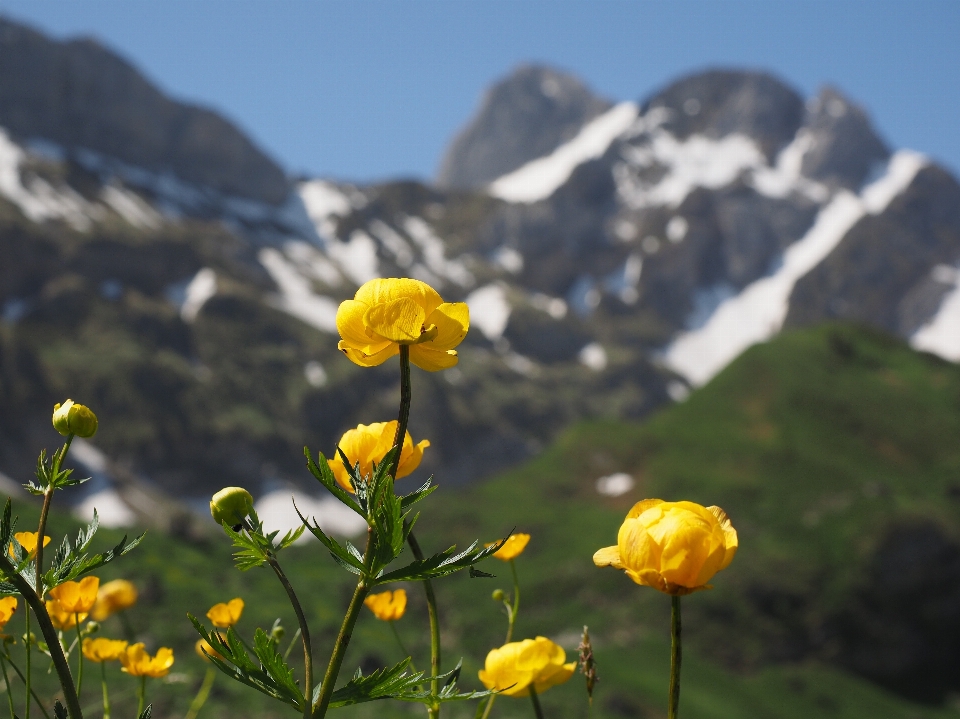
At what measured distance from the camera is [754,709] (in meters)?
37.3

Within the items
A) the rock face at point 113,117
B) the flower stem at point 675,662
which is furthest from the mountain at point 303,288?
the flower stem at point 675,662

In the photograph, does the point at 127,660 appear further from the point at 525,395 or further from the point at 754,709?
the point at 525,395

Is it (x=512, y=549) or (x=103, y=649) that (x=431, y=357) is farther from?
(x=103, y=649)

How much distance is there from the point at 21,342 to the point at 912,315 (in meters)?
176

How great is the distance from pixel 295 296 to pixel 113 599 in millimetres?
153911

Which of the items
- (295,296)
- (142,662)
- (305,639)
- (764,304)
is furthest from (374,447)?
(764,304)

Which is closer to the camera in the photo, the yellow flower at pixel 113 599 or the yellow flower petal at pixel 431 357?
the yellow flower petal at pixel 431 357

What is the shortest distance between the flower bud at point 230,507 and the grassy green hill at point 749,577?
25433 millimetres

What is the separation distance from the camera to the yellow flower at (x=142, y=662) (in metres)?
2.24

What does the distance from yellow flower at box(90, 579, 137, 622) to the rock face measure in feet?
575

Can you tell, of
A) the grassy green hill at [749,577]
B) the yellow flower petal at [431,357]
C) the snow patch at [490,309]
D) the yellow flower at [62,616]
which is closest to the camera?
the yellow flower petal at [431,357]

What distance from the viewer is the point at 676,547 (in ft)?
5.47

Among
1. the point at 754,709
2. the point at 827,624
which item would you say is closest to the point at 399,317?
the point at 754,709

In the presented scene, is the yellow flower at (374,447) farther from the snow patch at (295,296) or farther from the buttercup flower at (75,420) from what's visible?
the snow patch at (295,296)
